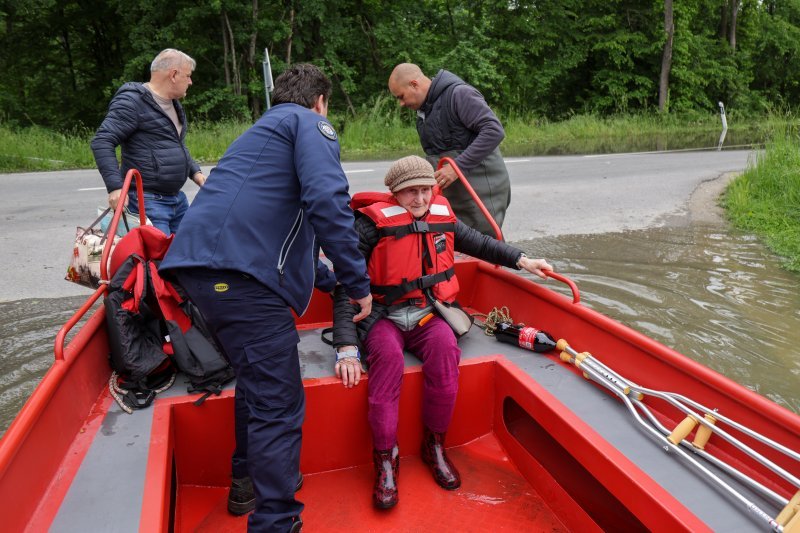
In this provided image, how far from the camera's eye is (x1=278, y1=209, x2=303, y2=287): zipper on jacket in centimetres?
210

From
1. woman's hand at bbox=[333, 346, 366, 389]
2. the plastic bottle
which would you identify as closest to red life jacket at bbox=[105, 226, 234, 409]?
woman's hand at bbox=[333, 346, 366, 389]

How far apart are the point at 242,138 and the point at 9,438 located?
1170 millimetres

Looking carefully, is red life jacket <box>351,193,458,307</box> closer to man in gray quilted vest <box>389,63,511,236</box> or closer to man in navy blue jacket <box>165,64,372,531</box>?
man in navy blue jacket <box>165,64,372,531</box>

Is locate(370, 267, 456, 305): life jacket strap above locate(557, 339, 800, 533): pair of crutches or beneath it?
above

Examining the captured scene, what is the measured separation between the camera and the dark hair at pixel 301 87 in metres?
2.20

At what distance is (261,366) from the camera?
208 cm

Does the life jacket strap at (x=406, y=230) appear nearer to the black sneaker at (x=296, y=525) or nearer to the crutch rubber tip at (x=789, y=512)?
the black sneaker at (x=296, y=525)

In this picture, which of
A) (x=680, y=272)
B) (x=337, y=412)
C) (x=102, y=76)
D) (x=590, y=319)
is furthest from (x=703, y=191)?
(x=102, y=76)

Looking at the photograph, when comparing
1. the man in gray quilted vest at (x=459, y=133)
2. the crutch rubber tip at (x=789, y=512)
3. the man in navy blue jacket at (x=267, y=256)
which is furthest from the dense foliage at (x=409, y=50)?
the crutch rubber tip at (x=789, y=512)

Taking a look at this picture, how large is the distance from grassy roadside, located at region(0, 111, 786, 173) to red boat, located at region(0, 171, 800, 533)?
10.4 metres

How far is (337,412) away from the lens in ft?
8.73

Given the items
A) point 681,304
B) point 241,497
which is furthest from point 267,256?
point 681,304

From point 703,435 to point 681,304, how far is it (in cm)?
354

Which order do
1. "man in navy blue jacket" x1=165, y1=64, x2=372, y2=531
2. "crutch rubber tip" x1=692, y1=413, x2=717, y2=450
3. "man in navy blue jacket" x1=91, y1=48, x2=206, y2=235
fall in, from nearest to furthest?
"man in navy blue jacket" x1=165, y1=64, x2=372, y2=531 → "crutch rubber tip" x1=692, y1=413, x2=717, y2=450 → "man in navy blue jacket" x1=91, y1=48, x2=206, y2=235
